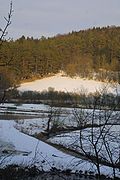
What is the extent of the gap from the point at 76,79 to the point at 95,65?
1026 centimetres

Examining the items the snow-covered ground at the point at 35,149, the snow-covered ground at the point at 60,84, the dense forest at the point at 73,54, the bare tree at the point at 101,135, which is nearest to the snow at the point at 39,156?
the snow-covered ground at the point at 35,149

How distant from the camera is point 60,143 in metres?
27.1

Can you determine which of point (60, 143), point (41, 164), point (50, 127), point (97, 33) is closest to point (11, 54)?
point (41, 164)

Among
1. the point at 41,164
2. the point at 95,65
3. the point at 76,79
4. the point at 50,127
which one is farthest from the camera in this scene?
the point at 95,65

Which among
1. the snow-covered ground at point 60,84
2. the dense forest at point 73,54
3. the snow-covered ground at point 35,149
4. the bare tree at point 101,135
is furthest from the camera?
the dense forest at point 73,54

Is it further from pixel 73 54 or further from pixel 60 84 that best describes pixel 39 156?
pixel 73 54

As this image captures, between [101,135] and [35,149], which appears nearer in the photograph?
[101,135]

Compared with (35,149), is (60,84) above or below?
above

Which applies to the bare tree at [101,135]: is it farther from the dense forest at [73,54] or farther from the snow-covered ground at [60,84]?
the dense forest at [73,54]

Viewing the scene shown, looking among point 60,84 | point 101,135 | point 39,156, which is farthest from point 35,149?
point 60,84

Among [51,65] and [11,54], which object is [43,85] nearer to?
[51,65]

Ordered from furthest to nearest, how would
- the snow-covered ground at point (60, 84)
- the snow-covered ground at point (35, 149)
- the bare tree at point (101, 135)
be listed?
the snow-covered ground at point (60, 84)
the snow-covered ground at point (35, 149)
the bare tree at point (101, 135)

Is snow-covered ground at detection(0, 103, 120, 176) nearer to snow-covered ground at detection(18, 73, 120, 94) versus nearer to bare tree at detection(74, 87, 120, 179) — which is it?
bare tree at detection(74, 87, 120, 179)

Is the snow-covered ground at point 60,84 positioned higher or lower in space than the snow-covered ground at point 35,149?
higher
